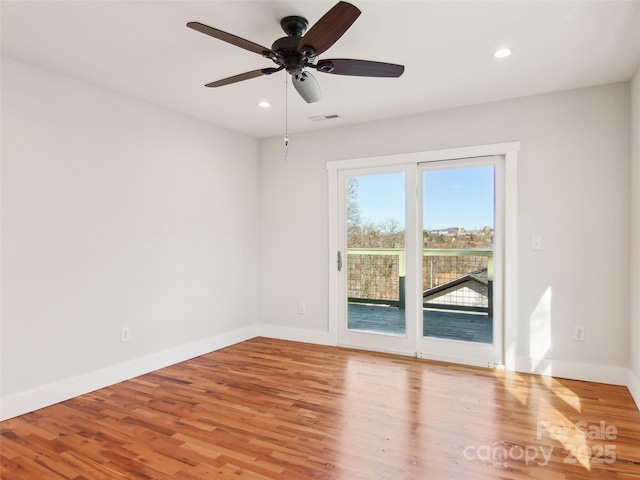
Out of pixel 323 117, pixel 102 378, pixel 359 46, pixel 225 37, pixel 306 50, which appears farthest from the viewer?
pixel 323 117

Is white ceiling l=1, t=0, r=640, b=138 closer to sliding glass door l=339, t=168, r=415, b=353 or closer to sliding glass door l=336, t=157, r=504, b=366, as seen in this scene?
sliding glass door l=336, t=157, r=504, b=366

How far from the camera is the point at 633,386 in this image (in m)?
2.92

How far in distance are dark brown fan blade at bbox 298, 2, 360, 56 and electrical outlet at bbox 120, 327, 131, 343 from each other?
2.77 m

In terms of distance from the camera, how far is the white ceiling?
84.7 inches

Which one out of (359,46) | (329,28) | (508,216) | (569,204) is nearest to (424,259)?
(508,216)

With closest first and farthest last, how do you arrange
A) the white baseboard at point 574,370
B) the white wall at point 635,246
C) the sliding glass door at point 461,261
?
the white wall at point 635,246, the white baseboard at point 574,370, the sliding glass door at point 461,261

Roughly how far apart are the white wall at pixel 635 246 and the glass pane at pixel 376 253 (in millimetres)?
1909

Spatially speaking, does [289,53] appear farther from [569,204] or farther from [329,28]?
[569,204]

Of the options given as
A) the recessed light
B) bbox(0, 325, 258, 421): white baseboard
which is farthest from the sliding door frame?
bbox(0, 325, 258, 421): white baseboard

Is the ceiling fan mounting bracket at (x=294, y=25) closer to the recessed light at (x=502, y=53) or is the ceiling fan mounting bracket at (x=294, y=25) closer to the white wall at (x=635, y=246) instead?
the recessed light at (x=502, y=53)

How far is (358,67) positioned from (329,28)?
49 cm

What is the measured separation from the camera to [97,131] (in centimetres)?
320

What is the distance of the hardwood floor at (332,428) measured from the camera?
2.01 meters

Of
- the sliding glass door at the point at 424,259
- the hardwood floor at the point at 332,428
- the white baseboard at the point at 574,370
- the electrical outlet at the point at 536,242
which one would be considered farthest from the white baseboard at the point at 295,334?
the electrical outlet at the point at 536,242
